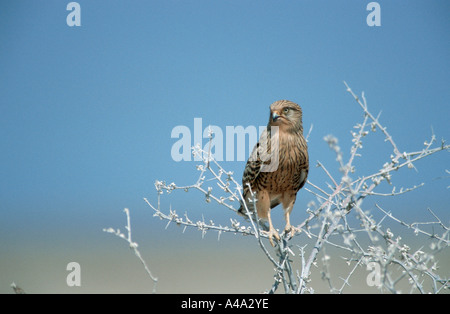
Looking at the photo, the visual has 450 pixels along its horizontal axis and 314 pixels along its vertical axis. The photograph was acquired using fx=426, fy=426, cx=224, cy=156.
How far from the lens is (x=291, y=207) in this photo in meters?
4.34

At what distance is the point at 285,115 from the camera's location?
4.06 meters

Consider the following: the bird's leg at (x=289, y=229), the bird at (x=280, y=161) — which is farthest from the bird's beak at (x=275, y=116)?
the bird's leg at (x=289, y=229)

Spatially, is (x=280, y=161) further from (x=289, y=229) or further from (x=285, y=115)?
(x=289, y=229)

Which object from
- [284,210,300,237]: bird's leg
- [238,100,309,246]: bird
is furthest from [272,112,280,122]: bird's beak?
[284,210,300,237]: bird's leg

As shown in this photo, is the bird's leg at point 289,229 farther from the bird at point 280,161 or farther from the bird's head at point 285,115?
the bird's head at point 285,115

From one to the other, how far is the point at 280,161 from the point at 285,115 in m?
0.44

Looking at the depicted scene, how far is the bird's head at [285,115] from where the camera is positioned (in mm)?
4012

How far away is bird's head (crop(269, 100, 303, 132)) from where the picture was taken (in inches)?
158

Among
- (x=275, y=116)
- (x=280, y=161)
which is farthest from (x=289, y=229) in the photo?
(x=275, y=116)

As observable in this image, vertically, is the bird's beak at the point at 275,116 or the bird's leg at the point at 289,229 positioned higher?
the bird's beak at the point at 275,116

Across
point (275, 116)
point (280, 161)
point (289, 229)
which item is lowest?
point (289, 229)
